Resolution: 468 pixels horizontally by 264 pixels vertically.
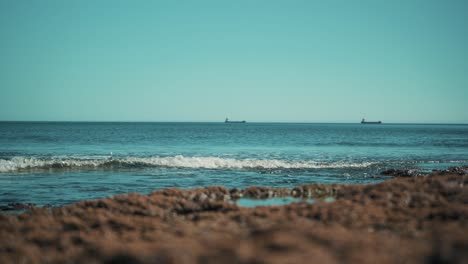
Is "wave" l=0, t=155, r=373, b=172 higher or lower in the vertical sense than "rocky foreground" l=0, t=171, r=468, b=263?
lower

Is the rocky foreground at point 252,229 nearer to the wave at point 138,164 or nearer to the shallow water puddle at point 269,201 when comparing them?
the shallow water puddle at point 269,201

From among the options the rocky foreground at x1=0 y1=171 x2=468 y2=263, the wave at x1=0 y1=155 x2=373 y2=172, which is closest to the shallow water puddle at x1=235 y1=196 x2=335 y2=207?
the rocky foreground at x1=0 y1=171 x2=468 y2=263

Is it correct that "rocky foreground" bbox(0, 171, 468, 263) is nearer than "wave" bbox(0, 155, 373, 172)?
Yes

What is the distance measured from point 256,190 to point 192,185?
7.97m

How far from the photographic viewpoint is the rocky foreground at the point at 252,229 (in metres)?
6.28

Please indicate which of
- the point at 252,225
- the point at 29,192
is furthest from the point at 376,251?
the point at 29,192

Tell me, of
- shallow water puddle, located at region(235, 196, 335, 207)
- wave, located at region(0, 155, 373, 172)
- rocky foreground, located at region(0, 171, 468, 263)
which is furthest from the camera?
wave, located at region(0, 155, 373, 172)

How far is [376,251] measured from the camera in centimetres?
654

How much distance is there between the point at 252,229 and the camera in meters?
8.84

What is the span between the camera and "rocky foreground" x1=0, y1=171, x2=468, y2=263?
20.6 ft

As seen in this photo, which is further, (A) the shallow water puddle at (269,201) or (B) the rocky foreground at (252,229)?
(A) the shallow water puddle at (269,201)

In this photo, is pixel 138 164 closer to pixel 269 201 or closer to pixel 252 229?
pixel 269 201

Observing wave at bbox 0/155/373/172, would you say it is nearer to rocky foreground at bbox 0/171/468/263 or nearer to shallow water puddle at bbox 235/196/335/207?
shallow water puddle at bbox 235/196/335/207

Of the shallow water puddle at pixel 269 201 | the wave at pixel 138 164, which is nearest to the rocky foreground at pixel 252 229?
the shallow water puddle at pixel 269 201
